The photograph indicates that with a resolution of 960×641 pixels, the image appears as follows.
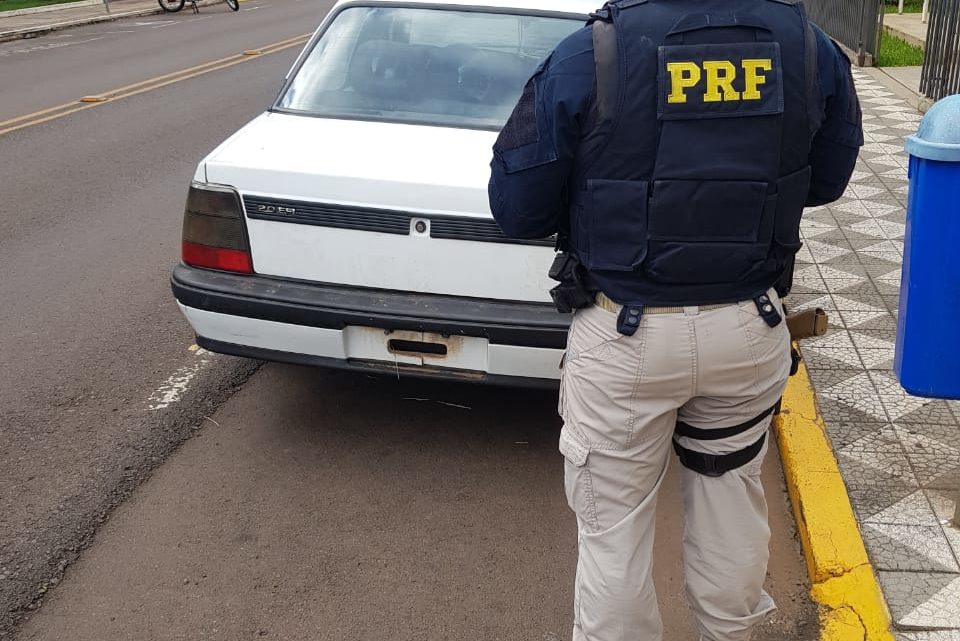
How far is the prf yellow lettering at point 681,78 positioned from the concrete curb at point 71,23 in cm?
2105

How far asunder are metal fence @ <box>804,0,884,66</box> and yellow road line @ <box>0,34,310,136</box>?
8610 millimetres

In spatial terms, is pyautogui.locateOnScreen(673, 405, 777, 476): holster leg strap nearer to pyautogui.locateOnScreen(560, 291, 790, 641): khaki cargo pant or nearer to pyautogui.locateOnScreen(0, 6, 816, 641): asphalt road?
A: pyautogui.locateOnScreen(560, 291, 790, 641): khaki cargo pant

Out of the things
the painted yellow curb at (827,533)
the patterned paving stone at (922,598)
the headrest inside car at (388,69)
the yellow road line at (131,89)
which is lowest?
the yellow road line at (131,89)

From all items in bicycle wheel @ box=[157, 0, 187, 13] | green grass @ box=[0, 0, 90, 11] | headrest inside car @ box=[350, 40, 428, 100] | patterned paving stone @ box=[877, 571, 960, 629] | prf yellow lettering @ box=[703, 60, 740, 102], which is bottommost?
bicycle wheel @ box=[157, 0, 187, 13]

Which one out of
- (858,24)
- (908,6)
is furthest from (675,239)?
(908,6)

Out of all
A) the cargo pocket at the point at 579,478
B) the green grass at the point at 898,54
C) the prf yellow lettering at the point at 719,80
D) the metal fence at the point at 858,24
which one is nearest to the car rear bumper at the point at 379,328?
the cargo pocket at the point at 579,478

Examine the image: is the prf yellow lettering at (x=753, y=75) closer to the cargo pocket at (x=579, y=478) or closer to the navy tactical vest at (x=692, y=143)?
the navy tactical vest at (x=692, y=143)

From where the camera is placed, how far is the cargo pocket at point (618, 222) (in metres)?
2.24

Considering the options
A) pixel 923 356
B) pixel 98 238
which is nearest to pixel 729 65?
pixel 923 356

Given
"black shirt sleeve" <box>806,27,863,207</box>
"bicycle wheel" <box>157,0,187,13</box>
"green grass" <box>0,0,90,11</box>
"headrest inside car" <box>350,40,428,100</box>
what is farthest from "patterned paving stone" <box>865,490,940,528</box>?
"green grass" <box>0,0,90,11</box>

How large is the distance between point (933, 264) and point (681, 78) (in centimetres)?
110

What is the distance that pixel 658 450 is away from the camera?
8.03 feet

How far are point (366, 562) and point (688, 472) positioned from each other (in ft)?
4.24

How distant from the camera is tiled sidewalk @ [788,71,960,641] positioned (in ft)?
10.2
